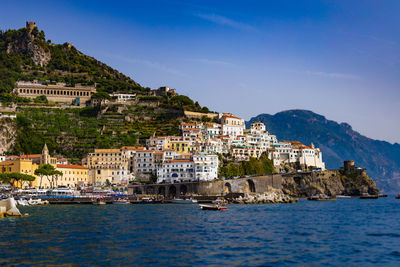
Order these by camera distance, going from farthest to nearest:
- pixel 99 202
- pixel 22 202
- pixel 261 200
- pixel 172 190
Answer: pixel 172 190 < pixel 261 200 < pixel 99 202 < pixel 22 202

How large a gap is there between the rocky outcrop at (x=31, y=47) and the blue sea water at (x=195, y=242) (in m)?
105

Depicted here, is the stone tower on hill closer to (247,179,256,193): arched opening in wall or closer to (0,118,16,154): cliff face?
(0,118,16,154): cliff face

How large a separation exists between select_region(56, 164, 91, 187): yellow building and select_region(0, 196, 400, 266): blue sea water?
157 ft

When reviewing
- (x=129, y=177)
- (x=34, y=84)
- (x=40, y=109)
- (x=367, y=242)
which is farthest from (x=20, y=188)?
(x=367, y=242)

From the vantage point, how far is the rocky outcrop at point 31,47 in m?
139

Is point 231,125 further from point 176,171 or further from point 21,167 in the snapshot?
point 21,167

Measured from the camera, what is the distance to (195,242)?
3006 cm

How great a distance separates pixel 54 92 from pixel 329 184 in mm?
72362

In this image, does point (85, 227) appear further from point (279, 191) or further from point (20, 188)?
point (279, 191)

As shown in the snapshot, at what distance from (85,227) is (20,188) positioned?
167 ft

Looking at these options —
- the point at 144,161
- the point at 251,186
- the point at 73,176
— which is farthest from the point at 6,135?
the point at 251,186

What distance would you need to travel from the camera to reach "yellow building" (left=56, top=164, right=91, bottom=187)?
89.9 m

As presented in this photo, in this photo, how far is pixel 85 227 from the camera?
1455 inches

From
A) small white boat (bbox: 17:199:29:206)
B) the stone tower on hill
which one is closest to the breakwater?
the stone tower on hill
